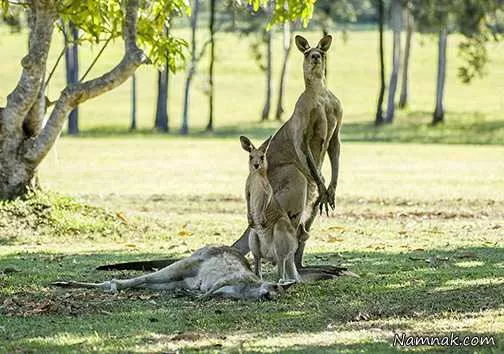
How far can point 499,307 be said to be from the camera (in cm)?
978

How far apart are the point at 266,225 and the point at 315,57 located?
1.70m

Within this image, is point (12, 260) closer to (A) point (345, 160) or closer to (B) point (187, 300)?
(B) point (187, 300)

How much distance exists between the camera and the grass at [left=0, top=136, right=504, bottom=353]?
8.92 m

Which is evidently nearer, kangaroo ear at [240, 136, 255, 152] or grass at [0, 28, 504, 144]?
kangaroo ear at [240, 136, 255, 152]

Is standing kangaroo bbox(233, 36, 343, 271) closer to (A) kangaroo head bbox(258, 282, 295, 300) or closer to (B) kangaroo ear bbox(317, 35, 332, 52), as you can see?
(B) kangaroo ear bbox(317, 35, 332, 52)

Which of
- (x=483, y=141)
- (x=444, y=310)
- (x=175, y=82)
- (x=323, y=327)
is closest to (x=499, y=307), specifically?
(x=444, y=310)

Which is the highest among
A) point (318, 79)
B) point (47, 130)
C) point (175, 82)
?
point (318, 79)

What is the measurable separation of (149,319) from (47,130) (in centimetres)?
805

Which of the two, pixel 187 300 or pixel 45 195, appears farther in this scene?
pixel 45 195

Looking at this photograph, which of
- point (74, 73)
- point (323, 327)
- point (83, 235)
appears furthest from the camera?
point (74, 73)

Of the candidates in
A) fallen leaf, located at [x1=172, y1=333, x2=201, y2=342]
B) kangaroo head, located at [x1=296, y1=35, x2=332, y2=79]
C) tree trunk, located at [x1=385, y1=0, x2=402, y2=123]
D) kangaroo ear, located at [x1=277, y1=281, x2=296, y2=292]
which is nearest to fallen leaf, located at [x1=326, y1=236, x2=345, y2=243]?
kangaroo head, located at [x1=296, y1=35, x2=332, y2=79]

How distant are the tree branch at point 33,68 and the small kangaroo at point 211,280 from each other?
589 centimetres

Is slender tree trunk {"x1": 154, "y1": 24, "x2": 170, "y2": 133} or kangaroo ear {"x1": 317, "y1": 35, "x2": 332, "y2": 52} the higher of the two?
kangaroo ear {"x1": 317, "y1": 35, "x2": 332, "y2": 52}

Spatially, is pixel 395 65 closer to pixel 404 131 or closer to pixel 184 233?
pixel 404 131
